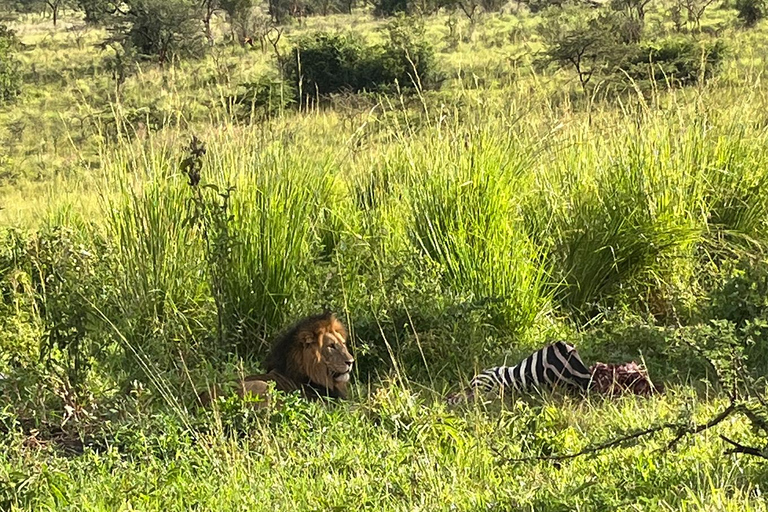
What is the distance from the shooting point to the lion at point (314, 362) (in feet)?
10.7

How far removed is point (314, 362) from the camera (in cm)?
327

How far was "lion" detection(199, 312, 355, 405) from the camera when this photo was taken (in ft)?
10.7

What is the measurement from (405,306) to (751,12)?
80.4 feet

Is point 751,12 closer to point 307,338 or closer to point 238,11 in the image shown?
point 238,11

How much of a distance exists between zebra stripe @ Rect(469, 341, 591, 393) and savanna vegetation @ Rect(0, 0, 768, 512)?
9cm

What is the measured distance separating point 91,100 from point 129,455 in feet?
65.7

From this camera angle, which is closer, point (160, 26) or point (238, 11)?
point (160, 26)

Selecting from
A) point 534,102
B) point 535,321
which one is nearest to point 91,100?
point 534,102

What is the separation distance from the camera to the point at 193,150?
3.68m

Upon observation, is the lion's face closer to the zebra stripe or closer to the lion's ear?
the lion's ear

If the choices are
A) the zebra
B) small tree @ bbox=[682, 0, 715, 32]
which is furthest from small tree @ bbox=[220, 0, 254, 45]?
the zebra

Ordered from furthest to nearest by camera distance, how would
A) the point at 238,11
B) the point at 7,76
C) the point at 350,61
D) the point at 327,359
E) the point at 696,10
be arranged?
the point at 238,11 → the point at 696,10 → the point at 7,76 → the point at 350,61 → the point at 327,359

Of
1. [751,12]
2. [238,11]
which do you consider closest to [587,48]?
[751,12]

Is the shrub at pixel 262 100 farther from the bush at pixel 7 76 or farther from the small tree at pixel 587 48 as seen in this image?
the bush at pixel 7 76
